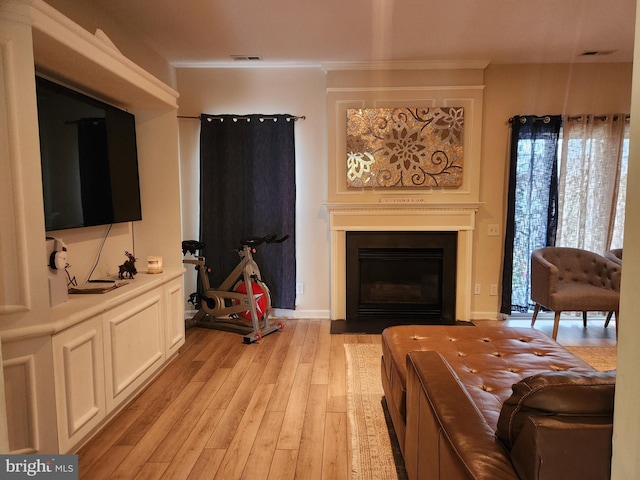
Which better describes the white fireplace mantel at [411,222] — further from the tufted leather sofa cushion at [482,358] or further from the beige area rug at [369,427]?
A: the tufted leather sofa cushion at [482,358]

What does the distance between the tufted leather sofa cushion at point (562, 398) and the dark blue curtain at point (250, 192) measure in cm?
353

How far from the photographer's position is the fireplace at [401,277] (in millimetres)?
4418

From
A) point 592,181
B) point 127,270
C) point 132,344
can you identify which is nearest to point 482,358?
point 132,344

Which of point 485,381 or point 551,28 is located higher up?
point 551,28

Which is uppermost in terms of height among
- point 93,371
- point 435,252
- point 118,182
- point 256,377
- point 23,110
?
point 23,110

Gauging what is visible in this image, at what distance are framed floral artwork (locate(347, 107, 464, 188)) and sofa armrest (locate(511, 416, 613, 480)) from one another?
3540 mm

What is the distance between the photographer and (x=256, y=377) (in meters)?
3.13

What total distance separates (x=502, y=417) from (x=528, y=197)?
3745 mm

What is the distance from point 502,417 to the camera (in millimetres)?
1149

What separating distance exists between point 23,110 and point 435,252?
3691 millimetres

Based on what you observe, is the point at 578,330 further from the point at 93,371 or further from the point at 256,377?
the point at 93,371

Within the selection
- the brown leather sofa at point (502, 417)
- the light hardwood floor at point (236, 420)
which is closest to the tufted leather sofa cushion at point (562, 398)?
the brown leather sofa at point (502, 417)

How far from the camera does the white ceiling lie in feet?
10.0

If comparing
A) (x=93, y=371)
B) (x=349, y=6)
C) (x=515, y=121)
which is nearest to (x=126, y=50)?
(x=349, y=6)
